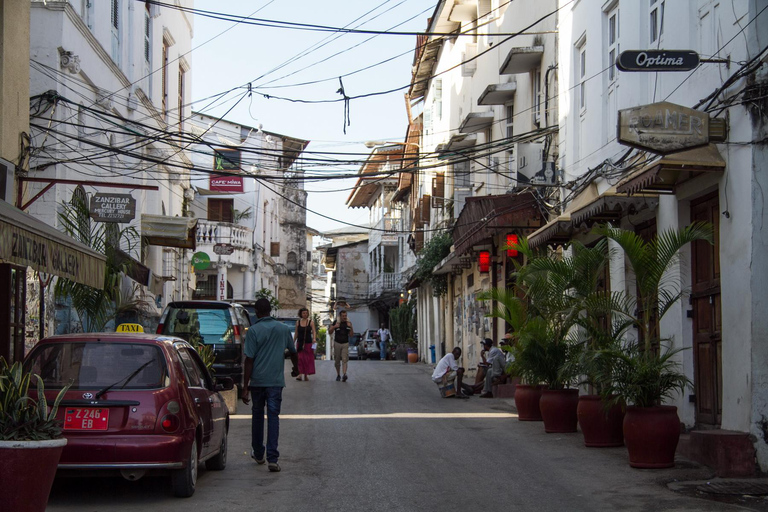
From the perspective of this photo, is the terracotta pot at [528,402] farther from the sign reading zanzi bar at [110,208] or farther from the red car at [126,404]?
the sign reading zanzi bar at [110,208]

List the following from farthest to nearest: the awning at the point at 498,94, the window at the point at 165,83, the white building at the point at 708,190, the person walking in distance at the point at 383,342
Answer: the person walking in distance at the point at 383,342, the window at the point at 165,83, the awning at the point at 498,94, the white building at the point at 708,190

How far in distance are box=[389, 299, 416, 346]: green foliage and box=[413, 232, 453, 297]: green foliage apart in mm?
11818

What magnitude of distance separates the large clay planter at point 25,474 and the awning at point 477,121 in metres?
21.6

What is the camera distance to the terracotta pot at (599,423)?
11.5 m

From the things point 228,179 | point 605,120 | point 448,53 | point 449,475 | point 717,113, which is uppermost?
point 448,53

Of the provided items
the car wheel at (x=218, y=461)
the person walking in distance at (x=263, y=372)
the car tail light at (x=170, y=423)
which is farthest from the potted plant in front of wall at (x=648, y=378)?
the car tail light at (x=170, y=423)

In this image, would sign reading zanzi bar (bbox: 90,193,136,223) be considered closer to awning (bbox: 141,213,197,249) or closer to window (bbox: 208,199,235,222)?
awning (bbox: 141,213,197,249)

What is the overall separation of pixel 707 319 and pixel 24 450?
8724mm

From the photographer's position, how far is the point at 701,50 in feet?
37.4

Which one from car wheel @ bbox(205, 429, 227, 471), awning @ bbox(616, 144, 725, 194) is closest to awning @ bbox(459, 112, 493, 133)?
awning @ bbox(616, 144, 725, 194)

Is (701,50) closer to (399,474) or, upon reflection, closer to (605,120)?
(605,120)

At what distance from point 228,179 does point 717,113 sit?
35.2m

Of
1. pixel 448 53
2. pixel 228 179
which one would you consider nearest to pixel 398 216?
pixel 228 179

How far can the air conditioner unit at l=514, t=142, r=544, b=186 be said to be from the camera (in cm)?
1991
